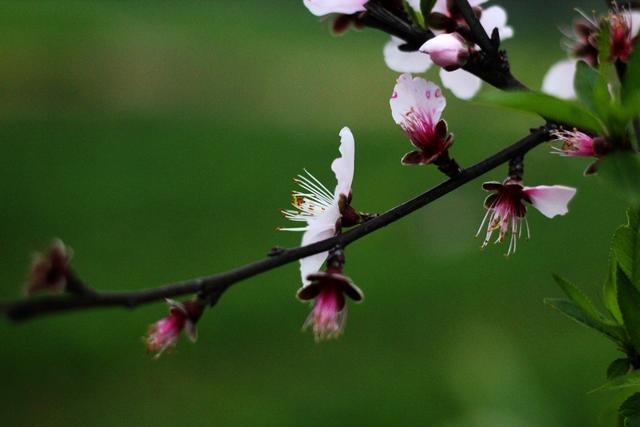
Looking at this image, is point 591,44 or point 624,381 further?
point 591,44

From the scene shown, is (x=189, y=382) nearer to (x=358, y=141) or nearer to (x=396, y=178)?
(x=396, y=178)

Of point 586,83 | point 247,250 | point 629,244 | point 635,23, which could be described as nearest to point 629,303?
point 629,244

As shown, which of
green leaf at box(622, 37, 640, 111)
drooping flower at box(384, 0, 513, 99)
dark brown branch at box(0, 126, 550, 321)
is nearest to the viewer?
dark brown branch at box(0, 126, 550, 321)

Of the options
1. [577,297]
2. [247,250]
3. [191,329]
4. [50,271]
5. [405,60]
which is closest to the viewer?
[50,271]

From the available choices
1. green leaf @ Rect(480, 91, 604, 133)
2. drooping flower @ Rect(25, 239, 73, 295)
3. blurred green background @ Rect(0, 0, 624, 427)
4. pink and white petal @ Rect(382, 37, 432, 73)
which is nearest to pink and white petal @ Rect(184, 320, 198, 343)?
drooping flower @ Rect(25, 239, 73, 295)

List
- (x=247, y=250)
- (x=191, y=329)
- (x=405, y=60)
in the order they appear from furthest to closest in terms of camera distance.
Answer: (x=247, y=250) < (x=405, y=60) < (x=191, y=329)

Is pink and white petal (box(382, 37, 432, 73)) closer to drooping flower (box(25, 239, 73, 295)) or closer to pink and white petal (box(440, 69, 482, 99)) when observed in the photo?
pink and white petal (box(440, 69, 482, 99))

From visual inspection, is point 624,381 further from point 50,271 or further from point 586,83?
point 50,271
